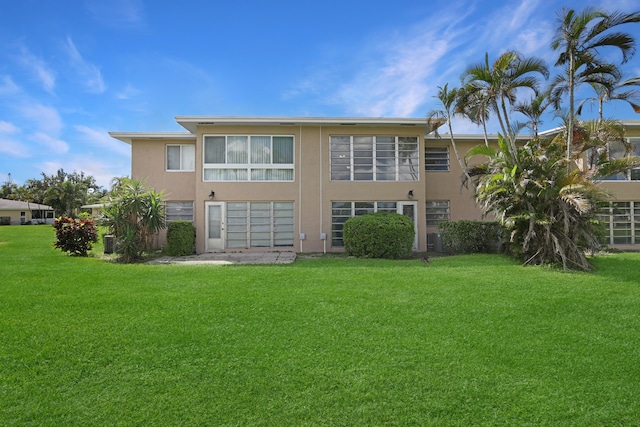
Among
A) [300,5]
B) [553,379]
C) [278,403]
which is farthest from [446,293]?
[300,5]

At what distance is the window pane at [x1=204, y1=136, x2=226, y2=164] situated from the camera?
583 inches

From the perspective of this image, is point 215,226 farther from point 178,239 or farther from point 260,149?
point 260,149

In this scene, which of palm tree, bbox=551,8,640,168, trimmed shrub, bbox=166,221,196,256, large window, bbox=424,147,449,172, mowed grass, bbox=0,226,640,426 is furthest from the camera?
large window, bbox=424,147,449,172

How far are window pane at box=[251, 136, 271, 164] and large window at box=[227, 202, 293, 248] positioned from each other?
1.73 metres

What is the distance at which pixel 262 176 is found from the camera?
48.9ft

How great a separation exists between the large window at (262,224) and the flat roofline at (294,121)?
10.3 ft

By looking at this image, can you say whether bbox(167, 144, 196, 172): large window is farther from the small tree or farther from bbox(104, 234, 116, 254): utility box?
Result: bbox(104, 234, 116, 254): utility box

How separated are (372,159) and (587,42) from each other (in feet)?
24.7

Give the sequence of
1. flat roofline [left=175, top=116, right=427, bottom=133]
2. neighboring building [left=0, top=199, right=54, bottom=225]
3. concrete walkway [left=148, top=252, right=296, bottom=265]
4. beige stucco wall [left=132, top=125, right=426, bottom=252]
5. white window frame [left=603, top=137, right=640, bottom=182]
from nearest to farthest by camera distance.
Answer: concrete walkway [left=148, top=252, right=296, bottom=265] < flat roofline [left=175, top=116, right=427, bottom=133] < beige stucco wall [left=132, top=125, right=426, bottom=252] < white window frame [left=603, top=137, right=640, bottom=182] < neighboring building [left=0, top=199, right=54, bottom=225]

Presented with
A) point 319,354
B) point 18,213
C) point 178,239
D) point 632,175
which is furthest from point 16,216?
point 632,175

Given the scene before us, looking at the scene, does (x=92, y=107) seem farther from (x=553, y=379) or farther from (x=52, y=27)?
(x=553, y=379)

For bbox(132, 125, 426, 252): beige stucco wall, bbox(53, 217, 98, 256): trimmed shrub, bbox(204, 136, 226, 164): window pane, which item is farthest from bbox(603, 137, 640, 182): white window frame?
bbox(53, 217, 98, 256): trimmed shrub

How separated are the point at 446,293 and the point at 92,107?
40.6 ft

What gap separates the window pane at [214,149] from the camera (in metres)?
14.8
